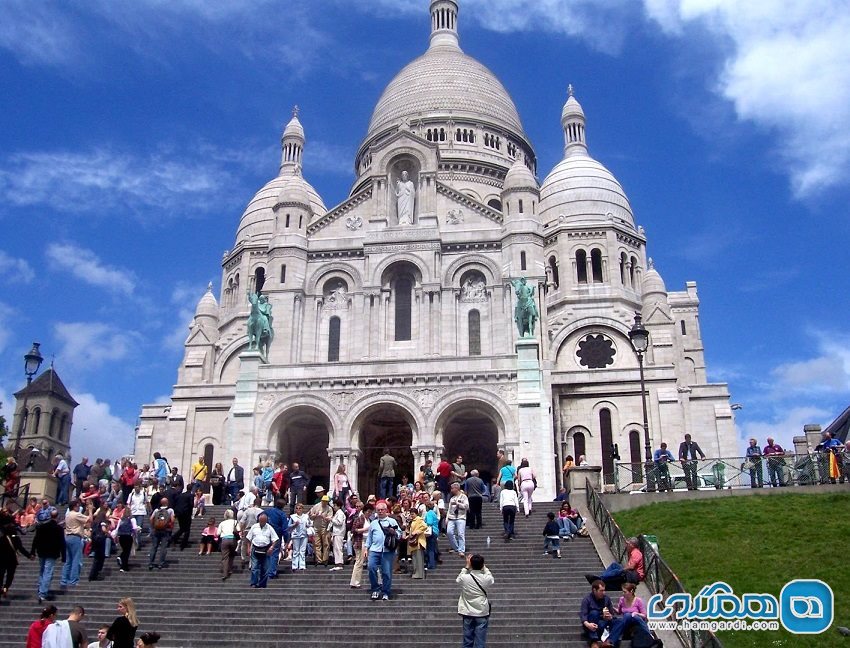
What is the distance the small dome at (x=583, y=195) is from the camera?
54281mm

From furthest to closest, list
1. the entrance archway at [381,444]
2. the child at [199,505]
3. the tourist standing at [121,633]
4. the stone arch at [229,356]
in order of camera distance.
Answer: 1. the stone arch at [229,356]
2. the entrance archway at [381,444]
3. the child at [199,505]
4. the tourist standing at [121,633]

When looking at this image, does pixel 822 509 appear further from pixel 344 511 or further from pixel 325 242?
pixel 325 242

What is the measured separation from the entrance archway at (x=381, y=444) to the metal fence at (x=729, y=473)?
39.6 ft

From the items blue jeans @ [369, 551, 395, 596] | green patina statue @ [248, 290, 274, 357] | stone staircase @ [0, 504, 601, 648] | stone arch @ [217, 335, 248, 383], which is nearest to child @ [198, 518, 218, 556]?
stone staircase @ [0, 504, 601, 648]

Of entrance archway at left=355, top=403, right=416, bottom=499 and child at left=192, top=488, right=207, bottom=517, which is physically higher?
entrance archway at left=355, top=403, right=416, bottom=499

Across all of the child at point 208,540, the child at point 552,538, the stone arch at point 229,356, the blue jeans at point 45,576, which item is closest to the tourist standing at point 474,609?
the child at point 552,538

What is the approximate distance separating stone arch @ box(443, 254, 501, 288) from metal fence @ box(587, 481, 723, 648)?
57.5 feet

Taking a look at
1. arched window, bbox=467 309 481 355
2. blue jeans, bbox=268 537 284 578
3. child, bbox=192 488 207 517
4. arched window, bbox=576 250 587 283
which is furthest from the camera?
arched window, bbox=576 250 587 283

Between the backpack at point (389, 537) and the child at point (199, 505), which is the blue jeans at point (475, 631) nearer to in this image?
the backpack at point (389, 537)

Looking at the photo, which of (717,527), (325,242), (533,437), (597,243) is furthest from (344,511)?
(597,243)

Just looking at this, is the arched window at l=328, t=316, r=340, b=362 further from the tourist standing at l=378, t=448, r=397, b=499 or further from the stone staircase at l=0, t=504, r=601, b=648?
the stone staircase at l=0, t=504, r=601, b=648

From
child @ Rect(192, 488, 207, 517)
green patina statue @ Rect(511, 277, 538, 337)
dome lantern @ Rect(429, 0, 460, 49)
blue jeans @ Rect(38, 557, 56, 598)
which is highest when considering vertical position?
dome lantern @ Rect(429, 0, 460, 49)

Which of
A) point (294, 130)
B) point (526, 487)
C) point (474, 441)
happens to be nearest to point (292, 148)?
point (294, 130)

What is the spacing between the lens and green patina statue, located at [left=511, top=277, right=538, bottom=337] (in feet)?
120
